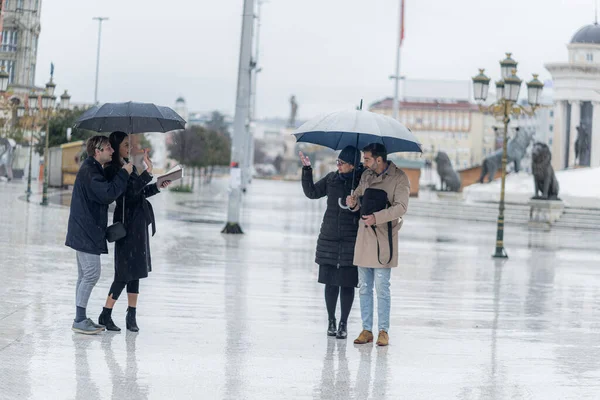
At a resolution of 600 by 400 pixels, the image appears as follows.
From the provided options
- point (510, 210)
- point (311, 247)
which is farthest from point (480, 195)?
point (311, 247)

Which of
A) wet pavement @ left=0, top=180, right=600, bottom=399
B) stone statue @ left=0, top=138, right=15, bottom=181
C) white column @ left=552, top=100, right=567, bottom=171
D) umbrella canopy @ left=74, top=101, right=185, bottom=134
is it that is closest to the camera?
wet pavement @ left=0, top=180, right=600, bottom=399

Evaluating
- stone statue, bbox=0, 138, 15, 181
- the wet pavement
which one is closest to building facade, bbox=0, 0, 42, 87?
the wet pavement

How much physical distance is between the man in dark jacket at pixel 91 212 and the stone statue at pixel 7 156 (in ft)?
138

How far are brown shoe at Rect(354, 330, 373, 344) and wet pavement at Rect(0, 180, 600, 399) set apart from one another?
79 mm

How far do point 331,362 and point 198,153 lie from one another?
2581 inches

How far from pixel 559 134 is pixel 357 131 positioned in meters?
48.7

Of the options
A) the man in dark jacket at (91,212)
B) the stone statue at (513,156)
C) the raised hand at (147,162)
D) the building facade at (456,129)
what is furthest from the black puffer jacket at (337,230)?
the building facade at (456,129)

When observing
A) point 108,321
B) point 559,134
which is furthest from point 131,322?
point 559,134

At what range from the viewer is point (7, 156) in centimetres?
6088

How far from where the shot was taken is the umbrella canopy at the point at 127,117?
10.4 meters

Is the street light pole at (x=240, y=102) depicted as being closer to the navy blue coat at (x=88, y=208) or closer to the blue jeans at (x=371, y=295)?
the blue jeans at (x=371, y=295)

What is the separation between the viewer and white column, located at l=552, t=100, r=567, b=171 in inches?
2223

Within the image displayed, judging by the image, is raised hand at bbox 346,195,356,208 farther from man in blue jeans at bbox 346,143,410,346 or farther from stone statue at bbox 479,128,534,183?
stone statue at bbox 479,128,534,183

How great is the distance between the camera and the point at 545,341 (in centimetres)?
1106
